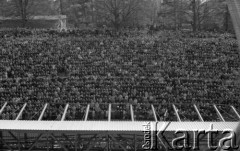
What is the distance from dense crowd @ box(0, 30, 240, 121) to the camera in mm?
18422

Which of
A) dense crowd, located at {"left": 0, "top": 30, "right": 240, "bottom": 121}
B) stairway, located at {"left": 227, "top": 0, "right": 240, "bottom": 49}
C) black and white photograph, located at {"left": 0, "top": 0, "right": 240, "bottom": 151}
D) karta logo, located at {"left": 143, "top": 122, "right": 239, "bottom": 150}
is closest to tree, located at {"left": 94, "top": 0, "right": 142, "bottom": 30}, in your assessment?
black and white photograph, located at {"left": 0, "top": 0, "right": 240, "bottom": 151}

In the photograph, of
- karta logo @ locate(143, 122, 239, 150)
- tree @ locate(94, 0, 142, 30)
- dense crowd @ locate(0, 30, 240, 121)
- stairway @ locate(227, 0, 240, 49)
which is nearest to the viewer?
stairway @ locate(227, 0, 240, 49)

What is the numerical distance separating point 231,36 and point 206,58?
6712 mm

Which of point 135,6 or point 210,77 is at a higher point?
point 135,6

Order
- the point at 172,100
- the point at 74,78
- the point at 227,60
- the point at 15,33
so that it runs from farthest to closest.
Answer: the point at 15,33, the point at 227,60, the point at 74,78, the point at 172,100

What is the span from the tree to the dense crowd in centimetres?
837

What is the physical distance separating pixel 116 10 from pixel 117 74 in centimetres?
1656

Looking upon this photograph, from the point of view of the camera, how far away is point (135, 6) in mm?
40094

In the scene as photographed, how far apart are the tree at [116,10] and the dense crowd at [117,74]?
27.4ft

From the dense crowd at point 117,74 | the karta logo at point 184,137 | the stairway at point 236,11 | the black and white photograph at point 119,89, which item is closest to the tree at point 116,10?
the black and white photograph at point 119,89

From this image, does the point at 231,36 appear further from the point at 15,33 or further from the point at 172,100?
the point at 15,33

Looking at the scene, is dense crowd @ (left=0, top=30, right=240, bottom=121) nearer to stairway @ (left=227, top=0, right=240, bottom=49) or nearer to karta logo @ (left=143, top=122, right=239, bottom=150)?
karta logo @ (left=143, top=122, right=239, bottom=150)

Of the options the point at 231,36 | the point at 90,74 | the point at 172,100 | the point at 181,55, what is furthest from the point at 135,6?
the point at 172,100

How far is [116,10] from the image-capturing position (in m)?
38.2
